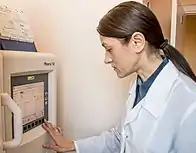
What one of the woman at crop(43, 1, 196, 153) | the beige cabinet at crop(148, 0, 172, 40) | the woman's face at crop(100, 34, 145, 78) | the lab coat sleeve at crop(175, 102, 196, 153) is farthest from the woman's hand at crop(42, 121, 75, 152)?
the beige cabinet at crop(148, 0, 172, 40)

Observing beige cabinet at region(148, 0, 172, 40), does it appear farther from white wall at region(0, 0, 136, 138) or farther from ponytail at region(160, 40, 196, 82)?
ponytail at region(160, 40, 196, 82)

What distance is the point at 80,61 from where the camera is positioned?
163cm

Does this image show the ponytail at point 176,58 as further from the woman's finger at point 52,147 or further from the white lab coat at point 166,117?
the woman's finger at point 52,147

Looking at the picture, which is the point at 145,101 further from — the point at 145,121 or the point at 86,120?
the point at 86,120

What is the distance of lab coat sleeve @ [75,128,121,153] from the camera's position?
1.36 metres

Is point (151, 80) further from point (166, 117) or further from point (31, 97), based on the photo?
point (31, 97)

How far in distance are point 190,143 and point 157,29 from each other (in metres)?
0.39

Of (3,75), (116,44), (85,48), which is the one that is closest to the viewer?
(3,75)

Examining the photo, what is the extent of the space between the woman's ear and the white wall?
1.89ft

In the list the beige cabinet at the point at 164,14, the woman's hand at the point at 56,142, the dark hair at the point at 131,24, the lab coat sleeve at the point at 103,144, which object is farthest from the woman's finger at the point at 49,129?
the beige cabinet at the point at 164,14

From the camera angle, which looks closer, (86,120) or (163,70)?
(163,70)

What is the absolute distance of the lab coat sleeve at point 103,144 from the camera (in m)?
1.36

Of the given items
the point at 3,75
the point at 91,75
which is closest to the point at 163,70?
the point at 3,75

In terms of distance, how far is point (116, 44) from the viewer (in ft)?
3.43
